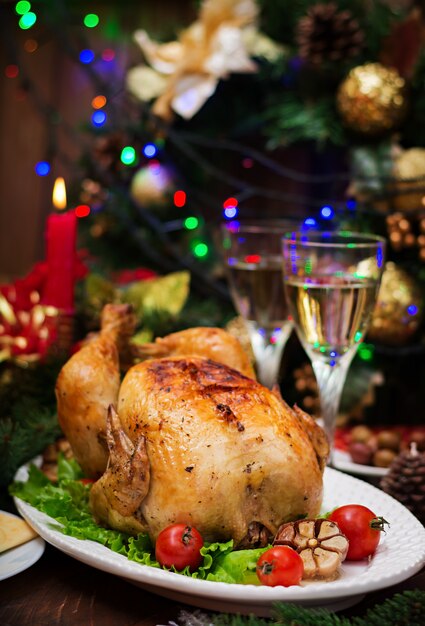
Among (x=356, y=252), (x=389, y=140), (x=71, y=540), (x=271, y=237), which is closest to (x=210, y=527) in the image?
(x=71, y=540)

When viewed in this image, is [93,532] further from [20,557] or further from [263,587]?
[263,587]

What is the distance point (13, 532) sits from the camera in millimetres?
1076

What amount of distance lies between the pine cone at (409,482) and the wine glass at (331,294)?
11cm

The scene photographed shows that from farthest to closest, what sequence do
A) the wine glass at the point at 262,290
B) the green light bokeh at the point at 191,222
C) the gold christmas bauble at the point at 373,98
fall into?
the green light bokeh at the point at 191,222 < the gold christmas bauble at the point at 373,98 < the wine glass at the point at 262,290

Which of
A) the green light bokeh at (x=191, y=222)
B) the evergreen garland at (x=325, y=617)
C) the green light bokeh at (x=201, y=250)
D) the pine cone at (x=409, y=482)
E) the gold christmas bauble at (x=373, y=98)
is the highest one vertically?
the gold christmas bauble at (x=373, y=98)

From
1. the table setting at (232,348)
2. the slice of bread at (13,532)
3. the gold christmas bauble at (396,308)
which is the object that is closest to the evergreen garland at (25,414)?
the table setting at (232,348)

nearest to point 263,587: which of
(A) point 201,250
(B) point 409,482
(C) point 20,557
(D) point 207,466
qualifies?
(D) point 207,466

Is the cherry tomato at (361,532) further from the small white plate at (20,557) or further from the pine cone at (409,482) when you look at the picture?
the small white plate at (20,557)

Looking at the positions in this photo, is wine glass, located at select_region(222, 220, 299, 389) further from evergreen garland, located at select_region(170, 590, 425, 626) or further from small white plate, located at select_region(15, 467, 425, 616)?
evergreen garland, located at select_region(170, 590, 425, 626)

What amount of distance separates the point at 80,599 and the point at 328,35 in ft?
5.34

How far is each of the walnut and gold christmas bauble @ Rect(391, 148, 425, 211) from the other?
40.1 inches

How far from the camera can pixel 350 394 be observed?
1977 millimetres

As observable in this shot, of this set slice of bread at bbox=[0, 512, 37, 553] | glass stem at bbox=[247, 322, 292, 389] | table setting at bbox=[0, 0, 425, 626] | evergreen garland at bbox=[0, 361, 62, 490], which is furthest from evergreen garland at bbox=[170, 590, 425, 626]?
glass stem at bbox=[247, 322, 292, 389]

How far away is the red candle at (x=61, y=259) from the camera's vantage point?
66.6 inches
